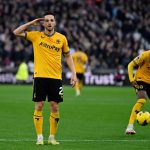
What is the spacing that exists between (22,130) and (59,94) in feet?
8.54

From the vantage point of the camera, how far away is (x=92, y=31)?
41094 mm

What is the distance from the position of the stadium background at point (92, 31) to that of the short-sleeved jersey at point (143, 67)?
2444 cm

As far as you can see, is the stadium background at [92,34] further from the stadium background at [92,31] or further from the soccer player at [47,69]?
the soccer player at [47,69]

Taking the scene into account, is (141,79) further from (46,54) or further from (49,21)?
(49,21)

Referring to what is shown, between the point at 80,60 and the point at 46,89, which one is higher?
the point at 46,89

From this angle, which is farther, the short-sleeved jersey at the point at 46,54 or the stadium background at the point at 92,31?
the stadium background at the point at 92,31

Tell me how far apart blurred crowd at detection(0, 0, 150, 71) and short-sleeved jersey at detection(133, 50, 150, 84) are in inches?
967

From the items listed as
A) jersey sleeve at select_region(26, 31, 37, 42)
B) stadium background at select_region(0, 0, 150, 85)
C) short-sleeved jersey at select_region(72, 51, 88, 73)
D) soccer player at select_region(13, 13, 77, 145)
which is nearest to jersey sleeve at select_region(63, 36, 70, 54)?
soccer player at select_region(13, 13, 77, 145)

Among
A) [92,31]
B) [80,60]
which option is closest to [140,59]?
[80,60]

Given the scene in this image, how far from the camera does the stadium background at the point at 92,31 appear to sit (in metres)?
39.6

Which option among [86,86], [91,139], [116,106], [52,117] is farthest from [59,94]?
[86,86]

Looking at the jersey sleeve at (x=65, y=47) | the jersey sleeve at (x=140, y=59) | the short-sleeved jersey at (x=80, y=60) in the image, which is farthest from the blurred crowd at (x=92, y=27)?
the jersey sleeve at (x=65, y=47)

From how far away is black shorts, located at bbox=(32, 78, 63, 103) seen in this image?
11.9 metres

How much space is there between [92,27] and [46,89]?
29.5m
